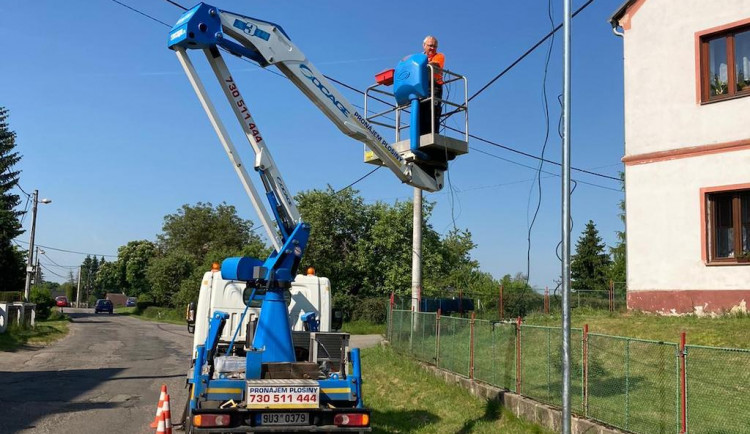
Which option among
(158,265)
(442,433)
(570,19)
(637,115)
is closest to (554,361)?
(442,433)

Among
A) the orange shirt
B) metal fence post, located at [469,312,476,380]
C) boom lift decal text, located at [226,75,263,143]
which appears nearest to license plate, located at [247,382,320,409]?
boom lift decal text, located at [226,75,263,143]

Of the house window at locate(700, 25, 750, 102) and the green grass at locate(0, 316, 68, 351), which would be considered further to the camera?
the green grass at locate(0, 316, 68, 351)

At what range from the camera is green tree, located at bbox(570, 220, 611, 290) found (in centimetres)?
5562

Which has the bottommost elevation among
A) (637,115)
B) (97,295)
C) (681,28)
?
(97,295)

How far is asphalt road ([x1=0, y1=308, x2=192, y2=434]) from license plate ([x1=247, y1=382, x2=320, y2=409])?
397 cm

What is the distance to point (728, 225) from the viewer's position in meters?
15.0

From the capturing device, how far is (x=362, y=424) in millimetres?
6809

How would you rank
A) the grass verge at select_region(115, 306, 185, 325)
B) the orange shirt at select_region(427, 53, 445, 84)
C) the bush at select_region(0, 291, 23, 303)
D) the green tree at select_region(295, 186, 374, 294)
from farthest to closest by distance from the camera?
the grass verge at select_region(115, 306, 185, 325)
the green tree at select_region(295, 186, 374, 294)
the bush at select_region(0, 291, 23, 303)
the orange shirt at select_region(427, 53, 445, 84)

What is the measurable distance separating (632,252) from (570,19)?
1065 cm

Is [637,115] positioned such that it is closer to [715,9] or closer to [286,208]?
[715,9]

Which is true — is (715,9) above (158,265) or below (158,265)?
above

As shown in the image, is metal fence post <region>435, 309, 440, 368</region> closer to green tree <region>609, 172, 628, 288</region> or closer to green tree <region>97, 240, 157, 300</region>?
green tree <region>609, 172, 628, 288</region>

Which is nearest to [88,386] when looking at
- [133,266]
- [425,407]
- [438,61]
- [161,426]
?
[425,407]

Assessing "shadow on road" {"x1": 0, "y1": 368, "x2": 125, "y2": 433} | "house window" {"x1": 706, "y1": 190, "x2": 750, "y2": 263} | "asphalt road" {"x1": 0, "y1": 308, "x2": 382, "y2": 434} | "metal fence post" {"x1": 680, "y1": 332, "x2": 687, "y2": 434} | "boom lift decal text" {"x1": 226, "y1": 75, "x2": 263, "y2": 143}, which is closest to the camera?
"metal fence post" {"x1": 680, "y1": 332, "x2": 687, "y2": 434}
